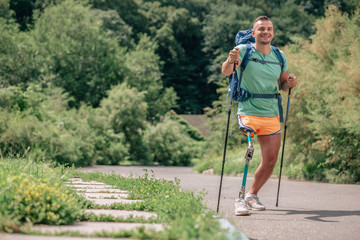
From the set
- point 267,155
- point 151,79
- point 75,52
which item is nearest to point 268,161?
point 267,155

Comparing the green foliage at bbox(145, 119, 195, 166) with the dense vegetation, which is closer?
the dense vegetation

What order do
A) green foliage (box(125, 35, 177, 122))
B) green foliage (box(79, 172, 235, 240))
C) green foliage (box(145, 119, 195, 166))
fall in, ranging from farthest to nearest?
green foliage (box(125, 35, 177, 122)), green foliage (box(145, 119, 195, 166)), green foliage (box(79, 172, 235, 240))

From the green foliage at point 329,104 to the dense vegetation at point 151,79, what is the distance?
0.04m

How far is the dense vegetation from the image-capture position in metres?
14.7

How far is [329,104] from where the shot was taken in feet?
44.9

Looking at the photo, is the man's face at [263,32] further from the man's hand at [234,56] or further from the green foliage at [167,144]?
the green foliage at [167,144]

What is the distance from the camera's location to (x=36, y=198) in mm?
4285

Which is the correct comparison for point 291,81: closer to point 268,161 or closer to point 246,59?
point 246,59

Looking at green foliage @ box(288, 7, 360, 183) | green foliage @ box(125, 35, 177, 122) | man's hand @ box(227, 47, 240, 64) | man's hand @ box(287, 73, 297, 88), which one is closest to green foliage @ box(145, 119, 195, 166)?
green foliage @ box(125, 35, 177, 122)

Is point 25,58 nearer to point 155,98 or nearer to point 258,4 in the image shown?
point 155,98

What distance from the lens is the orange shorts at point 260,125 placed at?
6.91 meters

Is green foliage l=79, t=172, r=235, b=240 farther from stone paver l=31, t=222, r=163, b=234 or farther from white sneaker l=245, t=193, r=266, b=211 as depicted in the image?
white sneaker l=245, t=193, r=266, b=211

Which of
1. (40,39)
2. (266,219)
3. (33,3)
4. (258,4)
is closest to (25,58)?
(40,39)

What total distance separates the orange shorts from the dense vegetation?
6.00 metres
